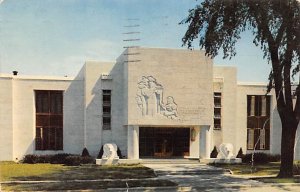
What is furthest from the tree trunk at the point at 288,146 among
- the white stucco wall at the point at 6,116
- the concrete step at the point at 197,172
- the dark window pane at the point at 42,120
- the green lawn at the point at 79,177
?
the white stucco wall at the point at 6,116

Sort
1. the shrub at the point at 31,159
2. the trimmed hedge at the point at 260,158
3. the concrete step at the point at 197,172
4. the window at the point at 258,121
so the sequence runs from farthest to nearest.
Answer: the window at the point at 258,121 → the trimmed hedge at the point at 260,158 → the shrub at the point at 31,159 → the concrete step at the point at 197,172

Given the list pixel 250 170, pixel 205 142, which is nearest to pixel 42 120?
pixel 205 142

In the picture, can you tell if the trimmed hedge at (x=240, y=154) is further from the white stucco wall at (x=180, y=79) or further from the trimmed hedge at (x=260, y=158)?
the white stucco wall at (x=180, y=79)

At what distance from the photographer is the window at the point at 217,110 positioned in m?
30.1

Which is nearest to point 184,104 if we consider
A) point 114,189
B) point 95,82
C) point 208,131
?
point 208,131

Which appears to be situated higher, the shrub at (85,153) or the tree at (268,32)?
the tree at (268,32)

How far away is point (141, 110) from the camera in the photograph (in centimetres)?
2698

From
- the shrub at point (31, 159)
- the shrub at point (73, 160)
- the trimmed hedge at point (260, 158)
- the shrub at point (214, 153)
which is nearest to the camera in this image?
the shrub at point (73, 160)

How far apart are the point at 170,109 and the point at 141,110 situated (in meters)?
2.13

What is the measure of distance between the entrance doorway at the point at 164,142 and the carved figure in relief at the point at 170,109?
2719mm

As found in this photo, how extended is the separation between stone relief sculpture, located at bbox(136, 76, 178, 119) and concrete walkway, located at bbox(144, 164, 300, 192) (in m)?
Answer: 4.04

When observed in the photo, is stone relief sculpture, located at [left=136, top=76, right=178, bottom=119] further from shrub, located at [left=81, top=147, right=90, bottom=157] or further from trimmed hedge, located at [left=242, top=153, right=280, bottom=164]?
trimmed hedge, located at [left=242, top=153, right=280, bottom=164]

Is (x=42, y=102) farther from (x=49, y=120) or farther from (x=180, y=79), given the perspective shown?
(x=180, y=79)

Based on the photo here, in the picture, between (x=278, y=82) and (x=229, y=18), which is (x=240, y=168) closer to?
(x=278, y=82)
